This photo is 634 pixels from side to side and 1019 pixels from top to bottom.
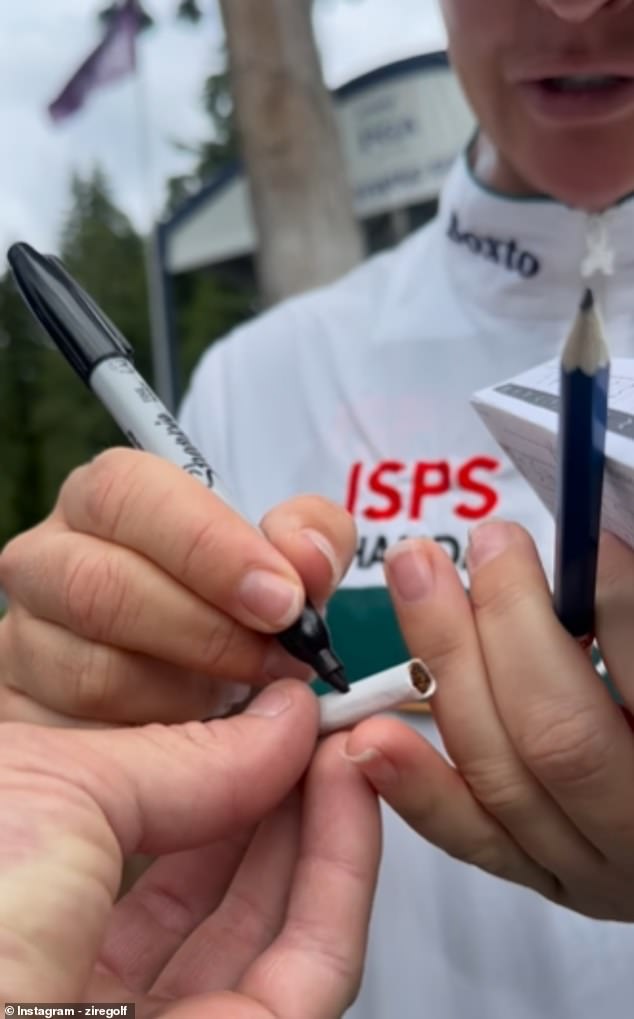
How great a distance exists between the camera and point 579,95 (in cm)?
57

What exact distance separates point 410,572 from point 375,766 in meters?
0.09

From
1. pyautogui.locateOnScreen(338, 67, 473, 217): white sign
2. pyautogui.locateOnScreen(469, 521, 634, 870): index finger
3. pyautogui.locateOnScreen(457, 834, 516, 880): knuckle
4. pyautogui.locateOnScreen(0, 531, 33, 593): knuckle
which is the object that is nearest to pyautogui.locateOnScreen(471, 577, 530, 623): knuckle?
pyautogui.locateOnScreen(469, 521, 634, 870): index finger

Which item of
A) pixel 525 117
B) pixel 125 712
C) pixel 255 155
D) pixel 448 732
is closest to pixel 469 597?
pixel 448 732

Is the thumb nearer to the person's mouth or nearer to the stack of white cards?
the stack of white cards

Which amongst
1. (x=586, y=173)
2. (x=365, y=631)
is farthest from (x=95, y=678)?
(x=586, y=173)

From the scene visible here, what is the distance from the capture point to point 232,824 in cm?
44

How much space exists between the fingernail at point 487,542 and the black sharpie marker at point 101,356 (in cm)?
13

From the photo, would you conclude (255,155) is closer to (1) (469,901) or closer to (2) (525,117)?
(2) (525,117)

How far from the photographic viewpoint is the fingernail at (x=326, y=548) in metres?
0.48

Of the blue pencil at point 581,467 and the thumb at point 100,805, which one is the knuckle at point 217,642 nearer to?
the thumb at point 100,805

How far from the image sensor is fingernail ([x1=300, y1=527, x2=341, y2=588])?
1.57 feet

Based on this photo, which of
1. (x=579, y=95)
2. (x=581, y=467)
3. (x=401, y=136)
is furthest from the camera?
(x=401, y=136)

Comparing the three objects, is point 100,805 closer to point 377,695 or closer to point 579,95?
point 377,695

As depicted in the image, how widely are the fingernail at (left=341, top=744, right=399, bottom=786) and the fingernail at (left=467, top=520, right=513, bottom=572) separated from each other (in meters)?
0.09
